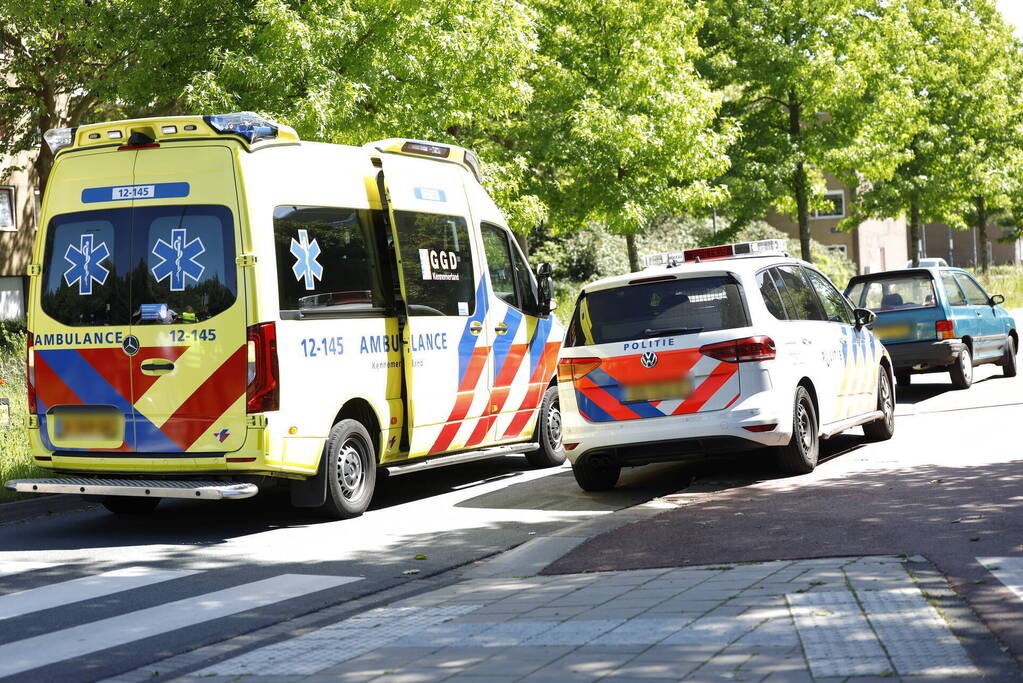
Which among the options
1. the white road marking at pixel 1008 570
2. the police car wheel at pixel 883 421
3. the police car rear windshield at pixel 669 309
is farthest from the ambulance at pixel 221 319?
the police car wheel at pixel 883 421

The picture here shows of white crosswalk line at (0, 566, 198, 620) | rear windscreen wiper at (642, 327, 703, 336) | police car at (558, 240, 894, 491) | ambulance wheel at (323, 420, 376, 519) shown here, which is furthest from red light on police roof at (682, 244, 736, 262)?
white crosswalk line at (0, 566, 198, 620)

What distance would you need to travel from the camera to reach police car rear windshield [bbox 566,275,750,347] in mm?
9406

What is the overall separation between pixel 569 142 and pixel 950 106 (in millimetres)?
17772

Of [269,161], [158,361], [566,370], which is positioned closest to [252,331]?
[158,361]

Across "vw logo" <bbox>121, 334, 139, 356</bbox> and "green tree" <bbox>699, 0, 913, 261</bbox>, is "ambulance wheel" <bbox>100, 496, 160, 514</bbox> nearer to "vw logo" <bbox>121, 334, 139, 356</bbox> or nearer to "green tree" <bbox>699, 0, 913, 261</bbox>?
"vw logo" <bbox>121, 334, 139, 356</bbox>

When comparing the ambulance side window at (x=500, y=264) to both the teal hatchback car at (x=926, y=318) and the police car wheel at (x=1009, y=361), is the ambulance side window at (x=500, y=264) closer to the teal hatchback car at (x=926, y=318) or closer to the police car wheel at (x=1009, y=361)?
the teal hatchback car at (x=926, y=318)

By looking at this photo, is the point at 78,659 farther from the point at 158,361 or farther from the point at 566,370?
the point at 566,370

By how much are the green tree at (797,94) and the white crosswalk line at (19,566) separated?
2077cm

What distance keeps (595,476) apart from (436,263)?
7.13ft

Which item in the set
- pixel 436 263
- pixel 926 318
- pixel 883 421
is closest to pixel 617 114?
pixel 926 318

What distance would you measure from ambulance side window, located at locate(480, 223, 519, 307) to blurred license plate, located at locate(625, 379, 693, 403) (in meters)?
2.01

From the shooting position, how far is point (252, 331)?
8.16 metres

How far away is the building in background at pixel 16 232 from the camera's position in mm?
35438

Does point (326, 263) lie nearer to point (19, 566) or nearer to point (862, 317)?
point (19, 566)
